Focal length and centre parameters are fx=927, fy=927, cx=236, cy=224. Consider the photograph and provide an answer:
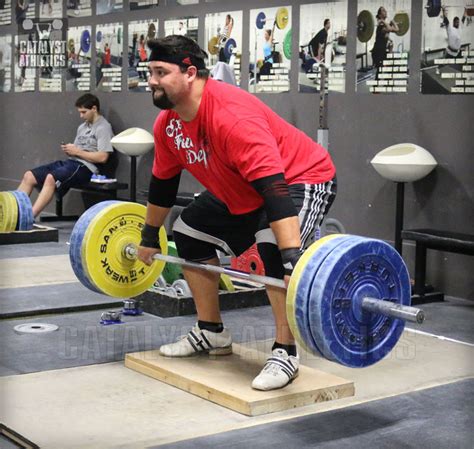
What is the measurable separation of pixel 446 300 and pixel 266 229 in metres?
2.13

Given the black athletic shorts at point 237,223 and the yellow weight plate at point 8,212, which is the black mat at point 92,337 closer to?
the black athletic shorts at point 237,223

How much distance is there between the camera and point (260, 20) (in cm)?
607

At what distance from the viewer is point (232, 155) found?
9.70 feet

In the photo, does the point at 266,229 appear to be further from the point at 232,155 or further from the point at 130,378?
the point at 130,378

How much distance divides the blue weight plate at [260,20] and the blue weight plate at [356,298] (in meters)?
3.55

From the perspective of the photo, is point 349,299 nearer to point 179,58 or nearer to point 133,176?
point 179,58

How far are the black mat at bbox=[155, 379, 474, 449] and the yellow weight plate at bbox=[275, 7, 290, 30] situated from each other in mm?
3278

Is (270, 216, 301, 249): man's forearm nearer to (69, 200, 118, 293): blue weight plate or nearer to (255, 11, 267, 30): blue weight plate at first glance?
(69, 200, 118, 293): blue weight plate

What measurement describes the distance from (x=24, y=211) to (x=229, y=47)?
1.82 meters

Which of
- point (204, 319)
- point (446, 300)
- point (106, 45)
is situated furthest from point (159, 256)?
point (106, 45)

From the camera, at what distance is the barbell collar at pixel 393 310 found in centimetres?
258

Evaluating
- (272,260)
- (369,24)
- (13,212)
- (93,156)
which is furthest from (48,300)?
(93,156)

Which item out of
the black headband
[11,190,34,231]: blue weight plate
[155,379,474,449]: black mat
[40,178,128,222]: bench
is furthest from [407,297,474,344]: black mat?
[40,178,128,222]: bench

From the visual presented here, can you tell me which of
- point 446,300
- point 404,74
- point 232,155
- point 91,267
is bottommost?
Result: point 446,300
